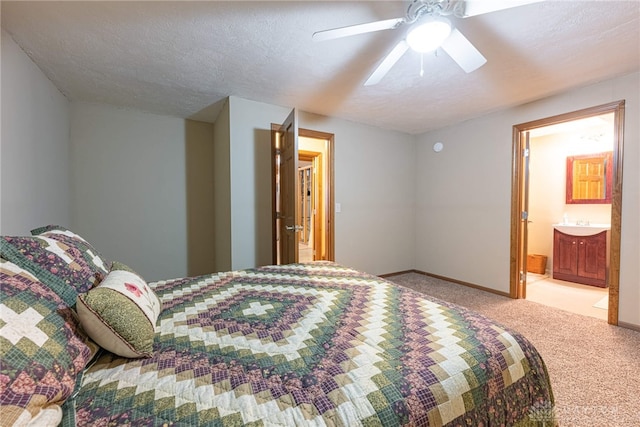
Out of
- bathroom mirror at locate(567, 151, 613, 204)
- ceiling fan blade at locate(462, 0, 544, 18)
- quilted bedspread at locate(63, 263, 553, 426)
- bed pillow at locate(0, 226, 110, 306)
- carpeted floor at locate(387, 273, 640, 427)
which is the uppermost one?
ceiling fan blade at locate(462, 0, 544, 18)

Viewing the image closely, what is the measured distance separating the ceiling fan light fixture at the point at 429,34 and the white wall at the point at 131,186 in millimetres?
3067

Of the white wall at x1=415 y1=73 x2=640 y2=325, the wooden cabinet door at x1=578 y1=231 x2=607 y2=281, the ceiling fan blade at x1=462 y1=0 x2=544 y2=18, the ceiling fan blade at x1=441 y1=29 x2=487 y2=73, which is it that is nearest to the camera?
the ceiling fan blade at x1=462 y1=0 x2=544 y2=18

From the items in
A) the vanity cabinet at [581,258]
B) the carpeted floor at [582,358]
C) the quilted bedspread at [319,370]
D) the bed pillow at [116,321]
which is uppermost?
the bed pillow at [116,321]

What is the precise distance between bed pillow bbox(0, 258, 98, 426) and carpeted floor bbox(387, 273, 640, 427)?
7.17 ft

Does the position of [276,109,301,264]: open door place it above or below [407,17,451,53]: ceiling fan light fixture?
below

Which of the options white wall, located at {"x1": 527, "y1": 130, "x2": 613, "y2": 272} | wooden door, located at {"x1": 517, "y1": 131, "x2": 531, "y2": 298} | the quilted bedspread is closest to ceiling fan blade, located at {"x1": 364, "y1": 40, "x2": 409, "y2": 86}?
the quilted bedspread

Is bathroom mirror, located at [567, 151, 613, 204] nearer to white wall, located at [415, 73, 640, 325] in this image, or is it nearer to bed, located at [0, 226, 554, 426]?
white wall, located at [415, 73, 640, 325]

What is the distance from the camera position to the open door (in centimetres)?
256

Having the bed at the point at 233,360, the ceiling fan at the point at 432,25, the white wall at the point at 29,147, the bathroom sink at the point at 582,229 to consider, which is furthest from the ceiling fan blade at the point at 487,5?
the bathroom sink at the point at 582,229

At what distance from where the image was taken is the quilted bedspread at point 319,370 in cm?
69

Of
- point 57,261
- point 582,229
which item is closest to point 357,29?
point 57,261

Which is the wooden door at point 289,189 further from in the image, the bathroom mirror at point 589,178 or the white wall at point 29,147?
the bathroom mirror at point 589,178

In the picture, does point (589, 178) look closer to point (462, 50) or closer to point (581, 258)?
point (581, 258)

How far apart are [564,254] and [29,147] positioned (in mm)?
6256
